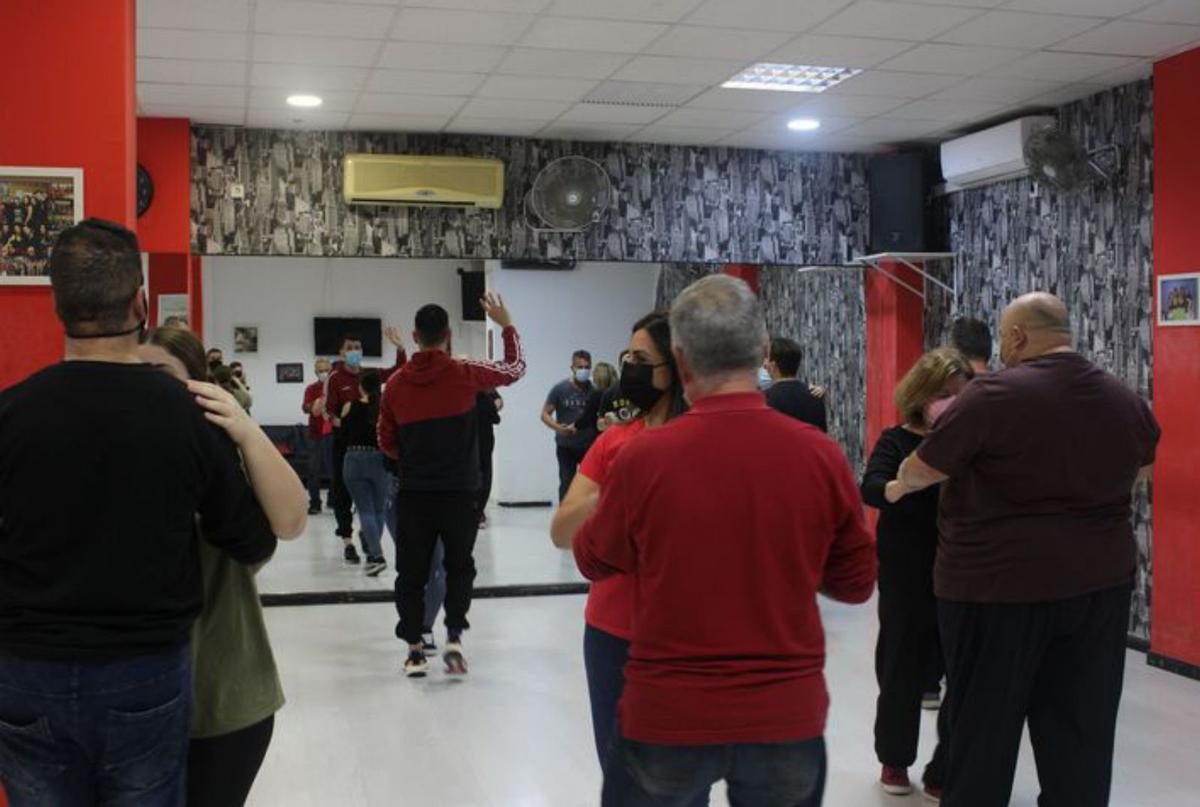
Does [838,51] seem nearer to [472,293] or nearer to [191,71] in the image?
[191,71]

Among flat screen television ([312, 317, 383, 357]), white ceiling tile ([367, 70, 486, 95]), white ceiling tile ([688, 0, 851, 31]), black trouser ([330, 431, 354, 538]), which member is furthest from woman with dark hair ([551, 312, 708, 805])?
flat screen television ([312, 317, 383, 357])

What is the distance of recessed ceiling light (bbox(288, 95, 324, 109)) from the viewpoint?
6.82 m

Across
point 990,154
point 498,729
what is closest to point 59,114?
point 498,729

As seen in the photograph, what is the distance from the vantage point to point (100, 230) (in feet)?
6.21

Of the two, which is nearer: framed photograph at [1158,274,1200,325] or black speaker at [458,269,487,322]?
framed photograph at [1158,274,1200,325]

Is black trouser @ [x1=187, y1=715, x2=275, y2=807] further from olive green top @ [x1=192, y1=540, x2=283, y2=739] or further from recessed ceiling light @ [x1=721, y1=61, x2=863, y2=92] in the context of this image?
recessed ceiling light @ [x1=721, y1=61, x2=863, y2=92]

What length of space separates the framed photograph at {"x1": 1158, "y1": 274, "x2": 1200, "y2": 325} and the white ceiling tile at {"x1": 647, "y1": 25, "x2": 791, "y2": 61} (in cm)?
226

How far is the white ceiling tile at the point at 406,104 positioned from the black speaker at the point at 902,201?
121 inches

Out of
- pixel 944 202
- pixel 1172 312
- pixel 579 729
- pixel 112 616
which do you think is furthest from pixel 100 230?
pixel 944 202

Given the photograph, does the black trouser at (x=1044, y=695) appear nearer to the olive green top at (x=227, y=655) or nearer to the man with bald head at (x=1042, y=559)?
the man with bald head at (x=1042, y=559)

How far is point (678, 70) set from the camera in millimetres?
6250

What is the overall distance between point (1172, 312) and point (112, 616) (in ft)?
18.2

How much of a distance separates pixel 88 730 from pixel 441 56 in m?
4.67

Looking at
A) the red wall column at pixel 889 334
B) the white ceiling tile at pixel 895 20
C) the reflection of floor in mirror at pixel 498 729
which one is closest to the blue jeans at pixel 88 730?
the reflection of floor in mirror at pixel 498 729
